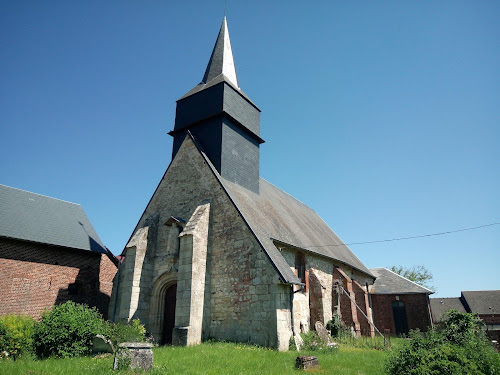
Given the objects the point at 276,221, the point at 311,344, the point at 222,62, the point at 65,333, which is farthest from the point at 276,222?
the point at 222,62

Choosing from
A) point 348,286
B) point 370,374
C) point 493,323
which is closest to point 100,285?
point 348,286

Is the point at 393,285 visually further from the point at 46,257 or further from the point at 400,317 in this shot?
the point at 46,257

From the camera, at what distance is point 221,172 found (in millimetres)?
15367

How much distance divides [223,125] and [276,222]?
5.21m

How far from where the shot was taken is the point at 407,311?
75.8 feet

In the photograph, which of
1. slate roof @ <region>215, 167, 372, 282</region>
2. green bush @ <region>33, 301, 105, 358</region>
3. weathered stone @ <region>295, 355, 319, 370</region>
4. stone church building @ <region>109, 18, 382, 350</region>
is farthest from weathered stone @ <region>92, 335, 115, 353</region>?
slate roof @ <region>215, 167, 372, 282</region>

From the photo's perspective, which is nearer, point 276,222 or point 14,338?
point 14,338

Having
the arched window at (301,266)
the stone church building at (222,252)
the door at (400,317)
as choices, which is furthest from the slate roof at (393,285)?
the arched window at (301,266)

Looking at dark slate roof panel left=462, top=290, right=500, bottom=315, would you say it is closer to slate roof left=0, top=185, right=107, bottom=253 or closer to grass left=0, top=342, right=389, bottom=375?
grass left=0, top=342, right=389, bottom=375

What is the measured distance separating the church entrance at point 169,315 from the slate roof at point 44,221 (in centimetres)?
611

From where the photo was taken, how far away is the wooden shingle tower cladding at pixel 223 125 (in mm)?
16219

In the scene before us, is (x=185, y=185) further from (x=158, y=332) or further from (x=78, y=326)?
Answer: (x=78, y=326)

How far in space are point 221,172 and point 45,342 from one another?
882 centimetres

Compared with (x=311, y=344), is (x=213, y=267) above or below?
above
